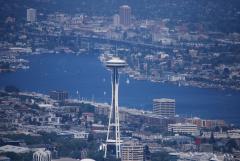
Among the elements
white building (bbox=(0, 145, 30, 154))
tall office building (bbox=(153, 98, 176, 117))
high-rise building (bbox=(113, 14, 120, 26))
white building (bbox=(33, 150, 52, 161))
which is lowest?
white building (bbox=(33, 150, 52, 161))

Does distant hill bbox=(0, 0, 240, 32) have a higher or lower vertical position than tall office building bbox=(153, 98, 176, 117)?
higher

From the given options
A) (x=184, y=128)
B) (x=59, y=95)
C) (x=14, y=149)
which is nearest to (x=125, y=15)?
(x=59, y=95)

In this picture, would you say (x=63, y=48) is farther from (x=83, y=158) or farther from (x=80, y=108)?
(x=83, y=158)

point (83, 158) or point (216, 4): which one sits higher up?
point (216, 4)

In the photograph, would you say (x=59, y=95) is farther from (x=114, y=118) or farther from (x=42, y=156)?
(x=42, y=156)

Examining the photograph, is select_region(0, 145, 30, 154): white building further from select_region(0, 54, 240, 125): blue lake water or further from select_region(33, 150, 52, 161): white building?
select_region(0, 54, 240, 125): blue lake water

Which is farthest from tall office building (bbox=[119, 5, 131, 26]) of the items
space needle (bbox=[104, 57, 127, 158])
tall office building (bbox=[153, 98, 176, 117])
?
space needle (bbox=[104, 57, 127, 158])

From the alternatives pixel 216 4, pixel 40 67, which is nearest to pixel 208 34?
pixel 216 4
